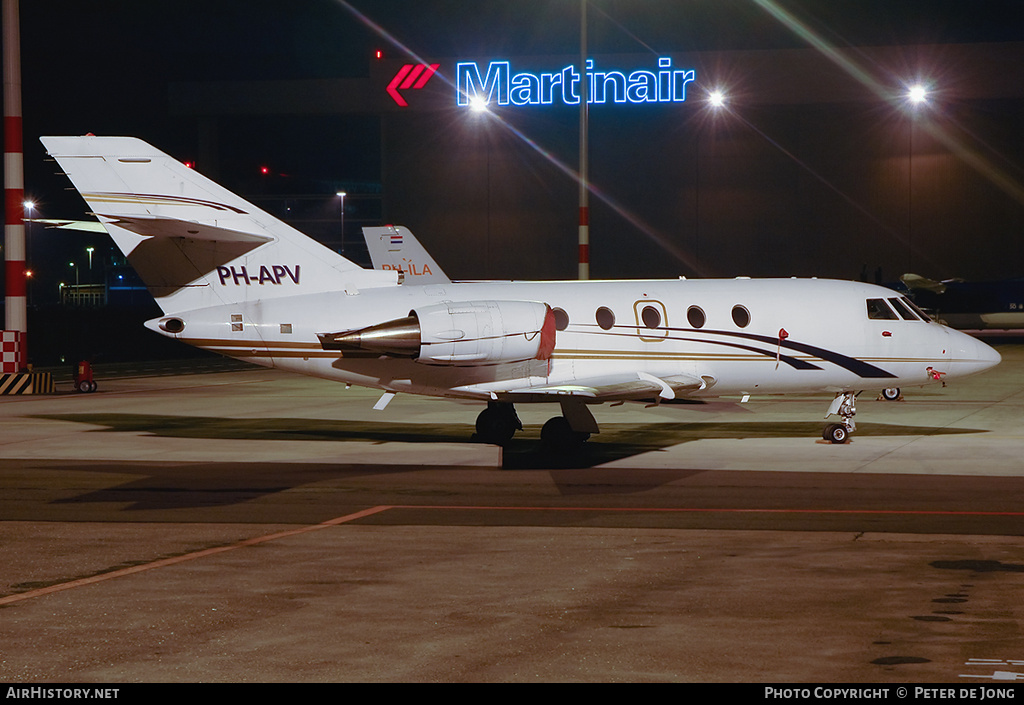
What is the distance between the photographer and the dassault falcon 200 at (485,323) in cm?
1886

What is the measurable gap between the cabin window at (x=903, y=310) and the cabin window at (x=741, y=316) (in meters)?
2.97

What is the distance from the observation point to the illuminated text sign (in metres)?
60.8

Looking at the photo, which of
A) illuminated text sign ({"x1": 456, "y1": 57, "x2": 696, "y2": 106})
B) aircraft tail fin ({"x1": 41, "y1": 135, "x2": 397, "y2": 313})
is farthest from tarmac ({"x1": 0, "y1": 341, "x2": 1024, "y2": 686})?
illuminated text sign ({"x1": 456, "y1": 57, "x2": 696, "y2": 106})

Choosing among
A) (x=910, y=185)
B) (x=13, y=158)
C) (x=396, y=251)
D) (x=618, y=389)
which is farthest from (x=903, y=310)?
(x=910, y=185)

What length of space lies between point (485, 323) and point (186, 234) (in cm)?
521

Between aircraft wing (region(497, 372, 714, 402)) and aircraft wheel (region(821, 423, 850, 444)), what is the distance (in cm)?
233

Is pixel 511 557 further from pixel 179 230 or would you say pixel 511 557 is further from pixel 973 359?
pixel 973 359

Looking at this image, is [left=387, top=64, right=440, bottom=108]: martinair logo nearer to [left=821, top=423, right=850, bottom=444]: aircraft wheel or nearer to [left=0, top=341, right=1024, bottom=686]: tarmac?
[left=0, top=341, right=1024, bottom=686]: tarmac

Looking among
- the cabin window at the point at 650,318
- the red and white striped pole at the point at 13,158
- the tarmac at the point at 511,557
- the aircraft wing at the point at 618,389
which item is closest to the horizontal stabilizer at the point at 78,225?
the tarmac at the point at 511,557

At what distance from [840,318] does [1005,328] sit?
145 ft

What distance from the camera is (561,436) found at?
19797 millimetres

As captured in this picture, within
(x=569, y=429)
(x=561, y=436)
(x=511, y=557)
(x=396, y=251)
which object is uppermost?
(x=396, y=251)

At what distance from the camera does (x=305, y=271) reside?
1981 cm
